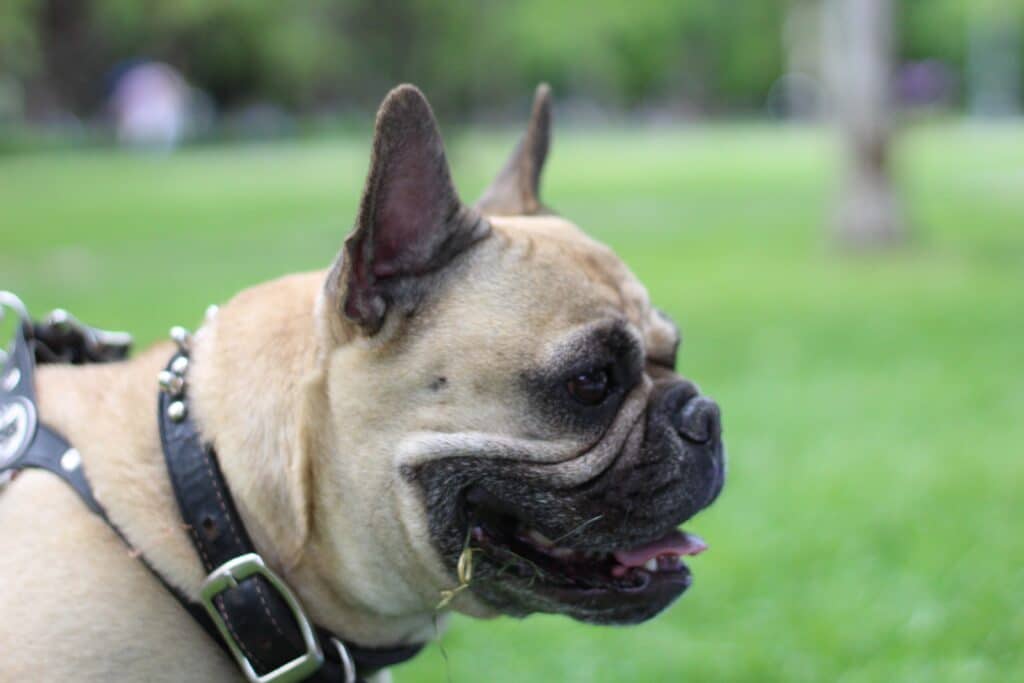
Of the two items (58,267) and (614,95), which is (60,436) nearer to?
(58,267)

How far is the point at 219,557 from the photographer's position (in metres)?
2.50

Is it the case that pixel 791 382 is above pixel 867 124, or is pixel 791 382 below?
A: below

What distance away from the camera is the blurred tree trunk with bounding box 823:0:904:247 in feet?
42.5

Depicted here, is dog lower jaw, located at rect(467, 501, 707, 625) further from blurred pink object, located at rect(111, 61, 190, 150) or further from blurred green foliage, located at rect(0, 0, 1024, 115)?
blurred pink object, located at rect(111, 61, 190, 150)

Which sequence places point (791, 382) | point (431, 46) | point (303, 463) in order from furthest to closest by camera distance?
1. point (431, 46)
2. point (791, 382)
3. point (303, 463)

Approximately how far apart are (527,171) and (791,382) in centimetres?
470

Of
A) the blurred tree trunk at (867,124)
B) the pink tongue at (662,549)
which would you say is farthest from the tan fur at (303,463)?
the blurred tree trunk at (867,124)

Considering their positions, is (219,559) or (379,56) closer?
(219,559)

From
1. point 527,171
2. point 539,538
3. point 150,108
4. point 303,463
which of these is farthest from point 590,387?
point 150,108

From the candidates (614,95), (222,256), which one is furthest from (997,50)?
(222,256)

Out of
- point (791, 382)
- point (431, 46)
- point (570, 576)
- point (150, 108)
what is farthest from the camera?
point (150, 108)

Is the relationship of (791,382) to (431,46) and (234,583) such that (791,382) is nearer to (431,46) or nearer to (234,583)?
(234,583)

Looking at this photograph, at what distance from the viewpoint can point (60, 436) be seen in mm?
2701

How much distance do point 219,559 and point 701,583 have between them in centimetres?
255
